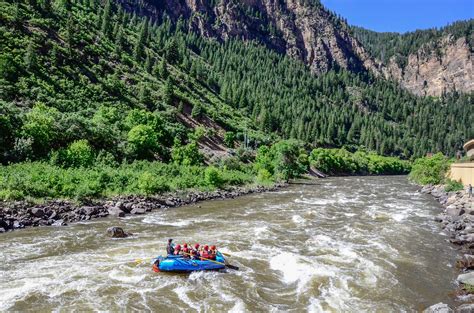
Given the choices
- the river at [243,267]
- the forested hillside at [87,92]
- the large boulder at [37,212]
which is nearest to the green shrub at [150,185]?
the river at [243,267]

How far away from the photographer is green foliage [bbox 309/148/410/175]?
107375 mm

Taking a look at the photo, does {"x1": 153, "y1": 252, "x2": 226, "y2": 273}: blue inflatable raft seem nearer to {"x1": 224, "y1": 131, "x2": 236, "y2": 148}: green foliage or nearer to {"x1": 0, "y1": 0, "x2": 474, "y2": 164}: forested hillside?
{"x1": 0, "y1": 0, "x2": 474, "y2": 164}: forested hillside

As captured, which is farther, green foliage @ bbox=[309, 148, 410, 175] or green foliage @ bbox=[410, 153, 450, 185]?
green foliage @ bbox=[309, 148, 410, 175]

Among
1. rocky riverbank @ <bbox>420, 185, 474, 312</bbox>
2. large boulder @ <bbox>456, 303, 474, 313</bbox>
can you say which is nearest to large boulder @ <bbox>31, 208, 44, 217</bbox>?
rocky riverbank @ <bbox>420, 185, 474, 312</bbox>

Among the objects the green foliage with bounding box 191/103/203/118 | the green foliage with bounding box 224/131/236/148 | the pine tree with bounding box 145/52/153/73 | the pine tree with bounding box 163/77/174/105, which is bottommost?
the green foliage with bounding box 224/131/236/148

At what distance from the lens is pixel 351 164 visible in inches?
4715

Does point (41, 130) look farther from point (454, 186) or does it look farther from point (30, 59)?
point (454, 186)

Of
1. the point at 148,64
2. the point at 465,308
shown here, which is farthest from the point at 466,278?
the point at 148,64

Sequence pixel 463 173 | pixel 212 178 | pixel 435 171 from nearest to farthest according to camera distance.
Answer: pixel 212 178
pixel 463 173
pixel 435 171

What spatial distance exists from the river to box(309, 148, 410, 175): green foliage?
7195cm

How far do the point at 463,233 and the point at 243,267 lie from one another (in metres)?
19.4

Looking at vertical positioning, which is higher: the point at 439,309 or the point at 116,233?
the point at 439,309

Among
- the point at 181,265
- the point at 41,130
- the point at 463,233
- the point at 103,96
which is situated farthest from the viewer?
the point at 103,96

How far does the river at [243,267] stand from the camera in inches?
654
